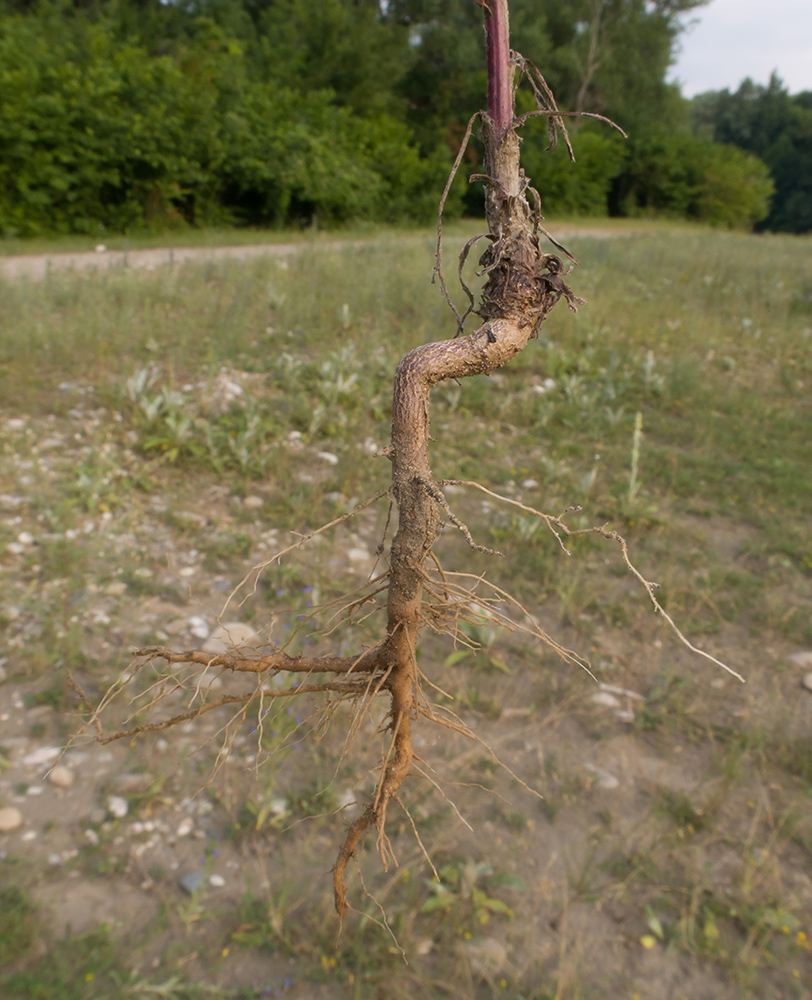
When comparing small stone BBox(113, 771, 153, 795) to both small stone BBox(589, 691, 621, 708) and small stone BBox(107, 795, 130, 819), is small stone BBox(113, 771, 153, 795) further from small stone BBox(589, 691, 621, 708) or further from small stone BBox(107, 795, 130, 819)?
small stone BBox(589, 691, 621, 708)

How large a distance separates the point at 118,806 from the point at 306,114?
17.0 meters

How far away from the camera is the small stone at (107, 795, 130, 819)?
8.05 ft

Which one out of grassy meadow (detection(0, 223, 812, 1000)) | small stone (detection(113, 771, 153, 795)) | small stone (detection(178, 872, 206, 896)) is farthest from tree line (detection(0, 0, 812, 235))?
small stone (detection(178, 872, 206, 896))

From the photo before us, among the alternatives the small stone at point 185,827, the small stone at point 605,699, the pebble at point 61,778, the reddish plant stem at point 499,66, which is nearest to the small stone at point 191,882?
the small stone at point 185,827

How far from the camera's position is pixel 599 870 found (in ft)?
7.96

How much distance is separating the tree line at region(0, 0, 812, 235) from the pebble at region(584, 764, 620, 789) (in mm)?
5237

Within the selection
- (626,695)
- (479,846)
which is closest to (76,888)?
(479,846)

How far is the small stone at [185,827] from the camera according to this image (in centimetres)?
247

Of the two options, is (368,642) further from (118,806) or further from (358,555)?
(118,806)

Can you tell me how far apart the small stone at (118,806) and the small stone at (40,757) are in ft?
0.95

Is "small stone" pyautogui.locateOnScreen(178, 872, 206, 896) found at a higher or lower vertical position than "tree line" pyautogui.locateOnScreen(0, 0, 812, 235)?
lower

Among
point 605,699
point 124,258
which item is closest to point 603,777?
point 605,699

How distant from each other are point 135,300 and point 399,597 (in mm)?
5524

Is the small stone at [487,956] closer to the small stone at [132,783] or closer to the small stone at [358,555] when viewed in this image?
the small stone at [132,783]
